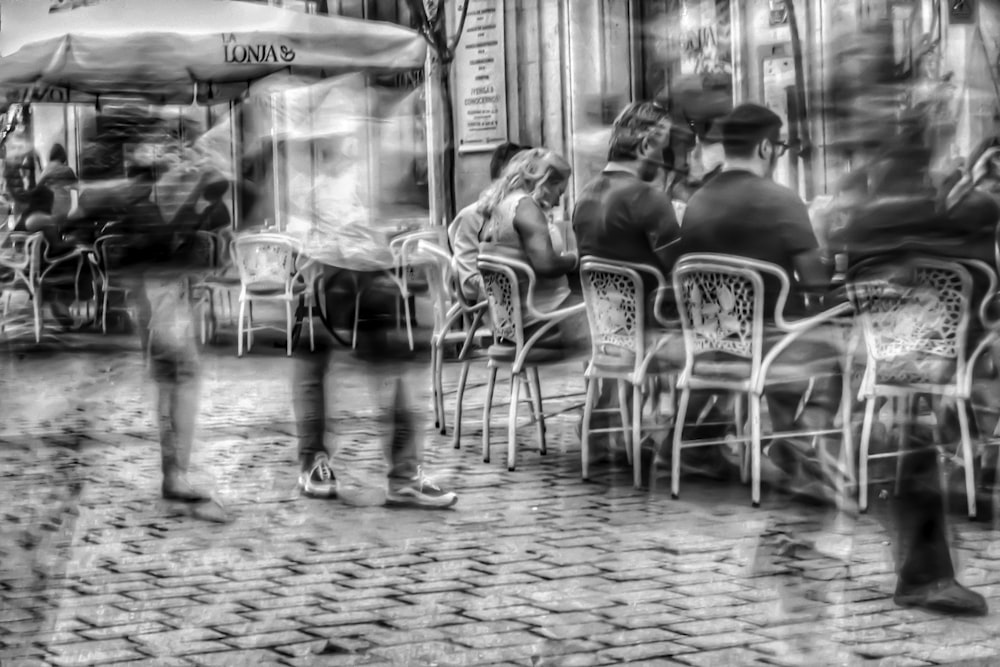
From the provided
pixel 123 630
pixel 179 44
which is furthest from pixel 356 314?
pixel 179 44

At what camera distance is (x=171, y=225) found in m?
6.46

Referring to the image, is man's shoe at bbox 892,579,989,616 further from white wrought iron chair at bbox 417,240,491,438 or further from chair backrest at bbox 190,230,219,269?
white wrought iron chair at bbox 417,240,491,438

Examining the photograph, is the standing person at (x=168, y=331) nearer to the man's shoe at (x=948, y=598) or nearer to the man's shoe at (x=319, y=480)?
the man's shoe at (x=319, y=480)

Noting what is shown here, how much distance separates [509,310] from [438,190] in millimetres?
5680

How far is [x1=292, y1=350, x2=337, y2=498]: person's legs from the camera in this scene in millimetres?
6293

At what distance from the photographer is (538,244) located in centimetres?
679

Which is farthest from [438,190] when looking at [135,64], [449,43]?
[135,64]

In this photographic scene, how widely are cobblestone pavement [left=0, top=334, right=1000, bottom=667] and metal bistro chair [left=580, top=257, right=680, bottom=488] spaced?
0.36 m

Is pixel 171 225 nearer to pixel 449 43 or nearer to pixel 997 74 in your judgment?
pixel 997 74

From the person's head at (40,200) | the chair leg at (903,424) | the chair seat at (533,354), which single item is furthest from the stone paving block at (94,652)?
the person's head at (40,200)

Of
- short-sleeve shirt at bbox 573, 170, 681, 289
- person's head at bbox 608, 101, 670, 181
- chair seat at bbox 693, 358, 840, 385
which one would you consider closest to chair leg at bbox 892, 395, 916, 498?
chair seat at bbox 693, 358, 840, 385

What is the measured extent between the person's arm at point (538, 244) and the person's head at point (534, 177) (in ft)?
0.68

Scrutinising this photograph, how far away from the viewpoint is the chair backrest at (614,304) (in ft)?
20.0

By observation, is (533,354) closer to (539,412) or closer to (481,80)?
(539,412)
